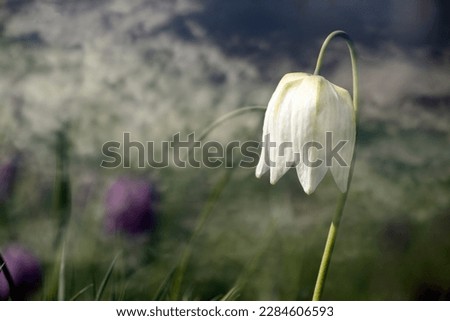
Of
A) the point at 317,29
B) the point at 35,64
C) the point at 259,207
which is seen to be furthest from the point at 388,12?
the point at 35,64

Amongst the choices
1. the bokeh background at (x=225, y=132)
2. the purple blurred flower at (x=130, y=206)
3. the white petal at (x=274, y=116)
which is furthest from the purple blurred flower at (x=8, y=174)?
the white petal at (x=274, y=116)

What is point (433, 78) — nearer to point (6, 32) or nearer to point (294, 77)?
point (294, 77)

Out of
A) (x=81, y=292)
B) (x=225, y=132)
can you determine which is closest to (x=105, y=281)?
(x=81, y=292)

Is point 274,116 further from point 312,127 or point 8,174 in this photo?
point 8,174

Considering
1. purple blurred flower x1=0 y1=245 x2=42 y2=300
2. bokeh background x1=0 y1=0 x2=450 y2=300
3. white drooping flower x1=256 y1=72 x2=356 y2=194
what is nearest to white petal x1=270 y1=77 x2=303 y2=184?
white drooping flower x1=256 y1=72 x2=356 y2=194

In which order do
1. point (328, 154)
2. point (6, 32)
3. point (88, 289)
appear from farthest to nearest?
point (6, 32) → point (88, 289) → point (328, 154)

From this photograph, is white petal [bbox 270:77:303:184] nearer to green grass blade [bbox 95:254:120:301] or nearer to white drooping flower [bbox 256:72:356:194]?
white drooping flower [bbox 256:72:356:194]

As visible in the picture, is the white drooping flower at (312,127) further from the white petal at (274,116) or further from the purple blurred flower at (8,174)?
the purple blurred flower at (8,174)
